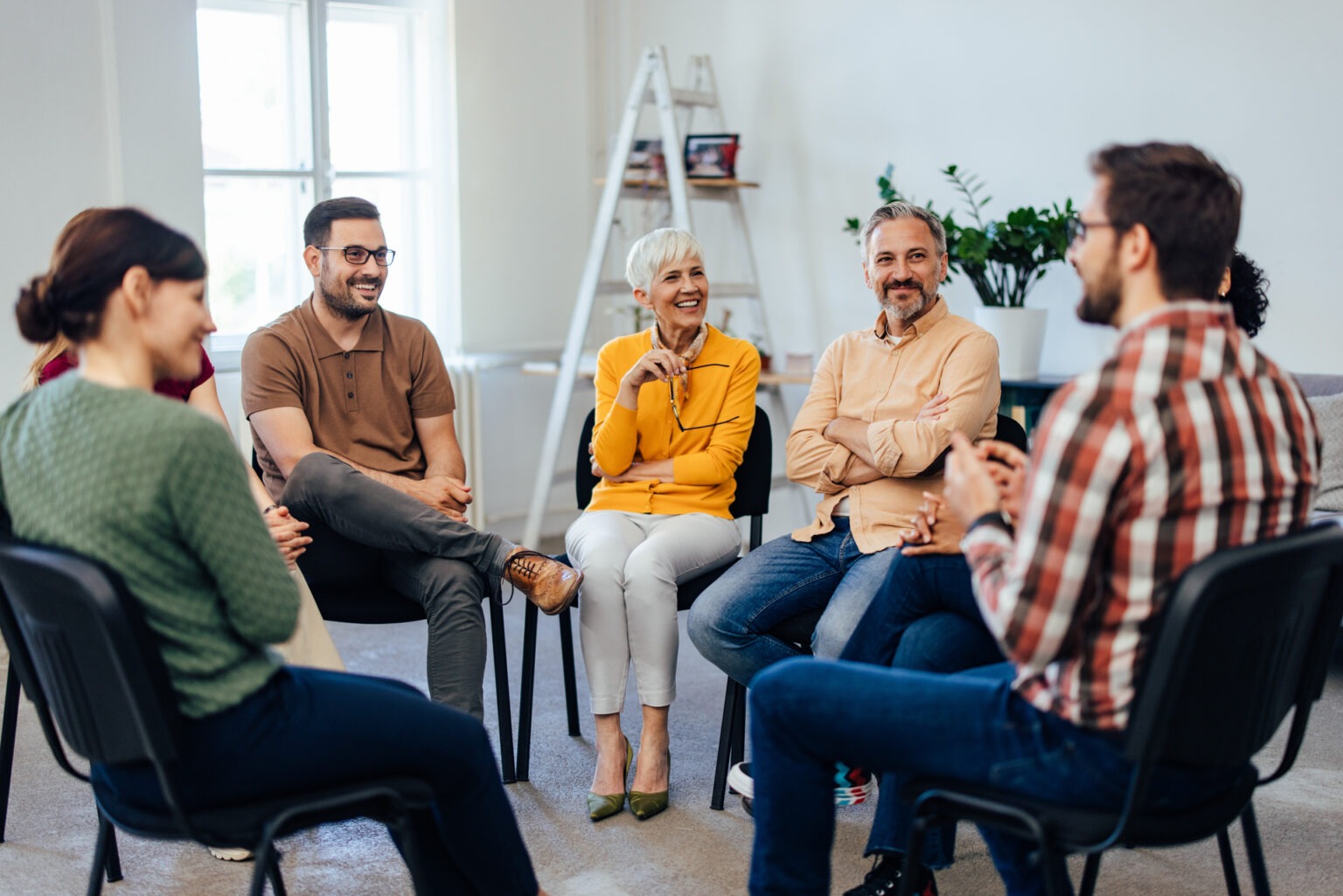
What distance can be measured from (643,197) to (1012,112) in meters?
1.38

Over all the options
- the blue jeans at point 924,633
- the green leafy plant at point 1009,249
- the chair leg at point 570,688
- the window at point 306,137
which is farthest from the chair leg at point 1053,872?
the window at point 306,137

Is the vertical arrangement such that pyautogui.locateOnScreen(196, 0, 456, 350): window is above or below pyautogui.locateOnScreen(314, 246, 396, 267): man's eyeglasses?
above

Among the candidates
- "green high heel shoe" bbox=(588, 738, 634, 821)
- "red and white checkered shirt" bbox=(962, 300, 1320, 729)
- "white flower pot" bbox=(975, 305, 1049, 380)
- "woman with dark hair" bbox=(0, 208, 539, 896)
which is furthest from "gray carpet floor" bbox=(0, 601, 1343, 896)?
"white flower pot" bbox=(975, 305, 1049, 380)

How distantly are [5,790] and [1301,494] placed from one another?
2239mm

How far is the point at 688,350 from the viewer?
269 cm

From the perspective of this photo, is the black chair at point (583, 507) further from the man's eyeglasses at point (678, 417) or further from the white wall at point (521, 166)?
the white wall at point (521, 166)

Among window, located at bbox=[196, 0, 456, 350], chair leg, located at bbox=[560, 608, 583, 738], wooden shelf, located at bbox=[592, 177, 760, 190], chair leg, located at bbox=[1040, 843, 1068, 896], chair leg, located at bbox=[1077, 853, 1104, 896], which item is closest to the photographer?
chair leg, located at bbox=[1040, 843, 1068, 896]

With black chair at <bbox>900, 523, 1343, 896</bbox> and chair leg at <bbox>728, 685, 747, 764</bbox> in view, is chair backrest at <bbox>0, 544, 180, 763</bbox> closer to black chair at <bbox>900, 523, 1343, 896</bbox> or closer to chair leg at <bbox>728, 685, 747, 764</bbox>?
black chair at <bbox>900, 523, 1343, 896</bbox>

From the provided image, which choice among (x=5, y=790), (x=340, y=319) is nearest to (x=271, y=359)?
(x=340, y=319)

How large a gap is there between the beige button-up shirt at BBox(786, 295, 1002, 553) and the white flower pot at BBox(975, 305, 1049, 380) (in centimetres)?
111

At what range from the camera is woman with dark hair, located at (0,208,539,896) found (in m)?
1.30

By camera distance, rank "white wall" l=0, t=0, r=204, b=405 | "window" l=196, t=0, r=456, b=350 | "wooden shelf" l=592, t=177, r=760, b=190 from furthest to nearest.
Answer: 1. "wooden shelf" l=592, t=177, r=760, b=190
2. "window" l=196, t=0, r=456, b=350
3. "white wall" l=0, t=0, r=204, b=405

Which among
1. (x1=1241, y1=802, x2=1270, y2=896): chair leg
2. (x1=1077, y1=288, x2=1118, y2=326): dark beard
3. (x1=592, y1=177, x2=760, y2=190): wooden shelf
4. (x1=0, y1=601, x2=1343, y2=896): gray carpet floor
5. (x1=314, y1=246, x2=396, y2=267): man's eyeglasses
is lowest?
(x1=0, y1=601, x2=1343, y2=896): gray carpet floor

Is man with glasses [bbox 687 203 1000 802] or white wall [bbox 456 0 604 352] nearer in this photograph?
man with glasses [bbox 687 203 1000 802]
